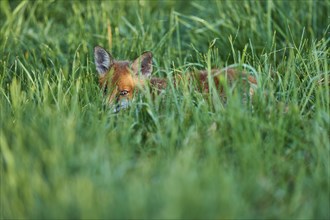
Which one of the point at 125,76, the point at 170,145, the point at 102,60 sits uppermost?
the point at 102,60

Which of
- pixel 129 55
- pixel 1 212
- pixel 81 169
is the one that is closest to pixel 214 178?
pixel 81 169

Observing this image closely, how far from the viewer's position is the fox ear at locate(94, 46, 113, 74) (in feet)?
20.4

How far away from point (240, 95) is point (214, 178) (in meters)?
1.42

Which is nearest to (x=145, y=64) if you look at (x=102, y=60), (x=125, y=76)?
(x=125, y=76)

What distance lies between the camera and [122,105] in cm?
548

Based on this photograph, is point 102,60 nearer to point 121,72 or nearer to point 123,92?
point 121,72

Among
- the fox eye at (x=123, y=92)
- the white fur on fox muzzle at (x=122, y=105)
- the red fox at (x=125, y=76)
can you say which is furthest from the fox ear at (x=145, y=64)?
the white fur on fox muzzle at (x=122, y=105)

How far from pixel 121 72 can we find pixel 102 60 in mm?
289

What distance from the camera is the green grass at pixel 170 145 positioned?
11.1ft

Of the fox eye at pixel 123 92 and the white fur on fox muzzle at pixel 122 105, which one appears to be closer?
the white fur on fox muzzle at pixel 122 105

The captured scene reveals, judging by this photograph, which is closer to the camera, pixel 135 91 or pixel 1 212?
pixel 1 212

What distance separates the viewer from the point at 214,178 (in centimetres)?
353

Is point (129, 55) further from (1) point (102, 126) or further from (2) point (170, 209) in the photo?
(2) point (170, 209)

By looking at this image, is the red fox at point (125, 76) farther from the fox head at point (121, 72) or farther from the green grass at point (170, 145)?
the green grass at point (170, 145)
